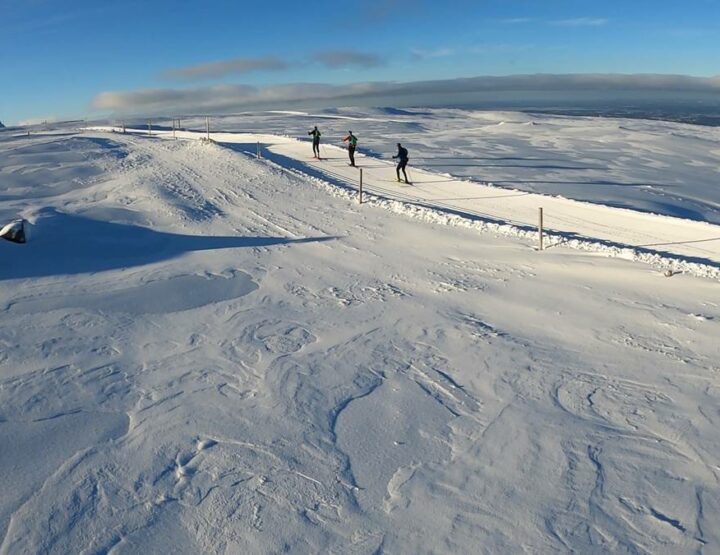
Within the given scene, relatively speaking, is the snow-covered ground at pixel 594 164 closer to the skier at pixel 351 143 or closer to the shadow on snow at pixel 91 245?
the skier at pixel 351 143

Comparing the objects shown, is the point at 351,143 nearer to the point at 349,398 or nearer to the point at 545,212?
the point at 545,212

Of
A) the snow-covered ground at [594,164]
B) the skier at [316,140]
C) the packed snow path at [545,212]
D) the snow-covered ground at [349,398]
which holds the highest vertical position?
the skier at [316,140]

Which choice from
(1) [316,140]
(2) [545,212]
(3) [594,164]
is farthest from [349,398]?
(3) [594,164]

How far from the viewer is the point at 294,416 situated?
5.70m

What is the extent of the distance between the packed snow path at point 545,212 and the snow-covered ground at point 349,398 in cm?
162

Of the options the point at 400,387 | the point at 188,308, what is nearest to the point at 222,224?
the point at 188,308

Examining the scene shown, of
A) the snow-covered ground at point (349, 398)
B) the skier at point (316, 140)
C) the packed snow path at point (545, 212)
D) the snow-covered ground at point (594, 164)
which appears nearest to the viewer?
the snow-covered ground at point (349, 398)

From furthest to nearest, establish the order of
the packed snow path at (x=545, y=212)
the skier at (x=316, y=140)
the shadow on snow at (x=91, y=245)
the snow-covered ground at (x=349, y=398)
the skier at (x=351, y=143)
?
the skier at (x=316, y=140) → the skier at (x=351, y=143) → the packed snow path at (x=545, y=212) → the shadow on snow at (x=91, y=245) → the snow-covered ground at (x=349, y=398)

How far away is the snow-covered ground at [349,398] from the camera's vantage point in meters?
4.26

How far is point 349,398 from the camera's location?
6.07m

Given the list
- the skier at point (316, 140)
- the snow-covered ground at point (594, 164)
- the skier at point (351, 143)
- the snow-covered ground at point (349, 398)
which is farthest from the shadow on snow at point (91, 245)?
the skier at point (316, 140)

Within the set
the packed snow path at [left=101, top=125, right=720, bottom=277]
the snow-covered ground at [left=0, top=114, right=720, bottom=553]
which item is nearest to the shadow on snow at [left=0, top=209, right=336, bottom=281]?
the snow-covered ground at [left=0, top=114, right=720, bottom=553]

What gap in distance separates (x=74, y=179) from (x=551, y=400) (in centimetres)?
1873

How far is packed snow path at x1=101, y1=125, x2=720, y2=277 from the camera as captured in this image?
11984 millimetres
